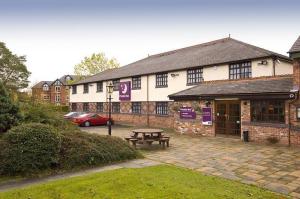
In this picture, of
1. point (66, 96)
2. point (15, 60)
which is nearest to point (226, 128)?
point (15, 60)

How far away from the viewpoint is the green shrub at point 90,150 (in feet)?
28.6

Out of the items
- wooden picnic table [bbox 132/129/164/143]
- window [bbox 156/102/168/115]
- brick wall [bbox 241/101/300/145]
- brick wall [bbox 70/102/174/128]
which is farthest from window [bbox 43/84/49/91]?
brick wall [bbox 241/101/300/145]

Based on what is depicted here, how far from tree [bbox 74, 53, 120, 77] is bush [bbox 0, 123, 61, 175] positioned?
1766 inches

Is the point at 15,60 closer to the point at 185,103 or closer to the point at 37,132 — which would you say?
the point at 185,103

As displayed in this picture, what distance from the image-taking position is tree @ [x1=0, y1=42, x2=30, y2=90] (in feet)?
144

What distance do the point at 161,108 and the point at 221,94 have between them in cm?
919

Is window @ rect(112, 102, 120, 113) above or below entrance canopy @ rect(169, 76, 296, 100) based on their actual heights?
below

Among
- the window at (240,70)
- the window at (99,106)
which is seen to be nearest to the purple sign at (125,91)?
the window at (99,106)

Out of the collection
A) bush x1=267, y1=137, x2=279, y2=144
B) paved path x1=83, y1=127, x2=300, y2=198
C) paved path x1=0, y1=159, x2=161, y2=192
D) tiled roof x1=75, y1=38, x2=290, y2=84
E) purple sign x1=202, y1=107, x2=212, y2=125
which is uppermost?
tiled roof x1=75, y1=38, x2=290, y2=84

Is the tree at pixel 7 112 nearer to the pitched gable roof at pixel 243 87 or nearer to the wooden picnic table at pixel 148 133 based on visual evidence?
the wooden picnic table at pixel 148 133

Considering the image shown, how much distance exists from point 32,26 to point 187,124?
11414 mm

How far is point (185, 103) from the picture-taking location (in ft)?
60.5

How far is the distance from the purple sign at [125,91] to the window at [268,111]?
15.3 metres

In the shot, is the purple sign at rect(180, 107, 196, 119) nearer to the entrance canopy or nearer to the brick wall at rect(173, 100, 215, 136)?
the brick wall at rect(173, 100, 215, 136)
